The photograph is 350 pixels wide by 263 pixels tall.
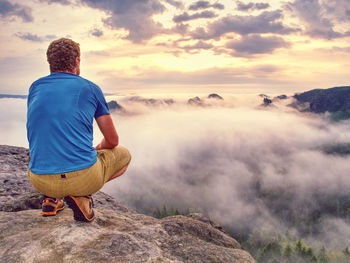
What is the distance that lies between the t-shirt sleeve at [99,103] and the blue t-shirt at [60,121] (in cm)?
2

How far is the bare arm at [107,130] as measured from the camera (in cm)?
595

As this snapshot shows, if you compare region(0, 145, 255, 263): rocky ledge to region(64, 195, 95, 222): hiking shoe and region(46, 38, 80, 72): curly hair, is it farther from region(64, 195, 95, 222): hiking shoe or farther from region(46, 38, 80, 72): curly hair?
region(46, 38, 80, 72): curly hair

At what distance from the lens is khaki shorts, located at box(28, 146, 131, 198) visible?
17.9 ft

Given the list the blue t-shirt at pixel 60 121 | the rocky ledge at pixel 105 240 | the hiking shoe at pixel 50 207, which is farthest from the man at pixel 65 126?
the hiking shoe at pixel 50 207

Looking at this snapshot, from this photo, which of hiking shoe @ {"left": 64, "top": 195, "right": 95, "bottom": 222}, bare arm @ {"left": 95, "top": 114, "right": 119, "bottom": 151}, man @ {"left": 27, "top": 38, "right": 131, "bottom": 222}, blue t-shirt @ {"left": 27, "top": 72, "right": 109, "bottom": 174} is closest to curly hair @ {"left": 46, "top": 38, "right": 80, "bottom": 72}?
man @ {"left": 27, "top": 38, "right": 131, "bottom": 222}

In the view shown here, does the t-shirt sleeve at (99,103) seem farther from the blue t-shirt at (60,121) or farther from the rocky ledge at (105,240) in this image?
the rocky ledge at (105,240)

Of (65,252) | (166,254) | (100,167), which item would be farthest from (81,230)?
(166,254)

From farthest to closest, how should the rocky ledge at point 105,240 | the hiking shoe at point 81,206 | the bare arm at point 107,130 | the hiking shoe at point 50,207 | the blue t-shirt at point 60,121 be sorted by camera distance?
the hiking shoe at point 50,207
the hiking shoe at point 81,206
the bare arm at point 107,130
the rocky ledge at point 105,240
the blue t-shirt at point 60,121

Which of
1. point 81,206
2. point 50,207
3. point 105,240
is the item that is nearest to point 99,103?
point 81,206

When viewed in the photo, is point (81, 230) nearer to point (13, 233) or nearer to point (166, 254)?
point (13, 233)

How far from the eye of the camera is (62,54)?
5.45 m

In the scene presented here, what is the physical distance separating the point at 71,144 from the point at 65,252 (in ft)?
8.41

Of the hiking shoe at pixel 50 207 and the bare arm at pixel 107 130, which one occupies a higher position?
the bare arm at pixel 107 130

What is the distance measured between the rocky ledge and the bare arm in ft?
7.99
